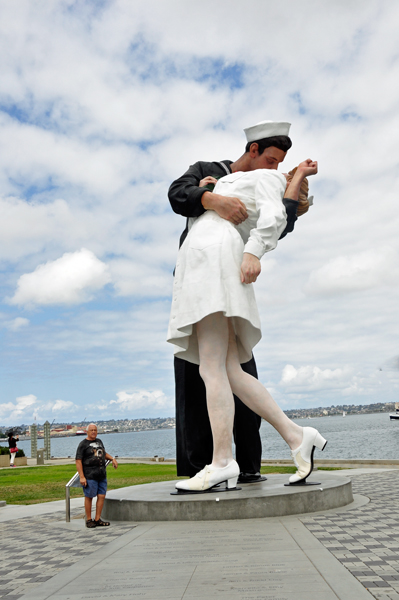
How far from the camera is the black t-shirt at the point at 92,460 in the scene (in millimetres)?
5941

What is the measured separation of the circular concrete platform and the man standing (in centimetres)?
70

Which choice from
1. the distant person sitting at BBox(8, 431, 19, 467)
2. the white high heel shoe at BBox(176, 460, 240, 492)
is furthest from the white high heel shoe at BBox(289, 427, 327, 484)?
the distant person sitting at BBox(8, 431, 19, 467)

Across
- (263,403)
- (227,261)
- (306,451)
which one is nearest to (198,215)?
(227,261)

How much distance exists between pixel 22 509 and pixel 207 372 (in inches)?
191

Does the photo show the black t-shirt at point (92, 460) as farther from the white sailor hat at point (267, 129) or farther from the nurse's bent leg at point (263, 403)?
the white sailor hat at point (267, 129)

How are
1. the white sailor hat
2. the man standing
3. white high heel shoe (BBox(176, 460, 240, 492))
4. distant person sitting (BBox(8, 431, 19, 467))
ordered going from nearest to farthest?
white high heel shoe (BBox(176, 460, 240, 492)) → the man standing → the white sailor hat → distant person sitting (BBox(8, 431, 19, 467))

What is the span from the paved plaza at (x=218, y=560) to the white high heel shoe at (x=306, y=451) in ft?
1.59

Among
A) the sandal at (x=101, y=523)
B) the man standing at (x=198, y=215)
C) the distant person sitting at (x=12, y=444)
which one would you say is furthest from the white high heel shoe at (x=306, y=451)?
the distant person sitting at (x=12, y=444)

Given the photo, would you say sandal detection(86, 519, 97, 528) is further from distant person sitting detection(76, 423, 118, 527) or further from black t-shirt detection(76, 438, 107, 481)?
black t-shirt detection(76, 438, 107, 481)

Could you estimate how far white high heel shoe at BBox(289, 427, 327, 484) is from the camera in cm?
539

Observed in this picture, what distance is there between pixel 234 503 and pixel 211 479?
47cm

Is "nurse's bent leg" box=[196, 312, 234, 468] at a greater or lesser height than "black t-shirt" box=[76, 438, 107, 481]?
greater

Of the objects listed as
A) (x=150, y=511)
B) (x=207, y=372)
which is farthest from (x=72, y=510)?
(x=207, y=372)

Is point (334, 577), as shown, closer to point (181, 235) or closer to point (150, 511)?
point (150, 511)
